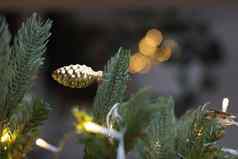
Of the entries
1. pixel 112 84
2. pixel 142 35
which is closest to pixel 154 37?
pixel 142 35

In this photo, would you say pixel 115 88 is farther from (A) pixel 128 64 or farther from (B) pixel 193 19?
(B) pixel 193 19

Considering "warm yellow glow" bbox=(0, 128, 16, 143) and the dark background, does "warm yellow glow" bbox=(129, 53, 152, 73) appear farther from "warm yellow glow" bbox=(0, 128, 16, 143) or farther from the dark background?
"warm yellow glow" bbox=(0, 128, 16, 143)

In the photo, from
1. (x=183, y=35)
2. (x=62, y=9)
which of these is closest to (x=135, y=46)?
(x=183, y=35)

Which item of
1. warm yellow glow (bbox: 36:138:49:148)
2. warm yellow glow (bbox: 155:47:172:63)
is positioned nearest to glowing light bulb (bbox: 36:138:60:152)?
warm yellow glow (bbox: 36:138:49:148)

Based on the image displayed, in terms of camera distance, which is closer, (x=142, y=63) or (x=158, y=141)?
(x=158, y=141)

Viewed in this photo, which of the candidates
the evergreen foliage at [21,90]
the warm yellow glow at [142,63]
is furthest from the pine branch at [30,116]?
the warm yellow glow at [142,63]

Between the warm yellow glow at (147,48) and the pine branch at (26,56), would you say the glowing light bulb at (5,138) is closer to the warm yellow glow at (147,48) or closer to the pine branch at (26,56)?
the pine branch at (26,56)

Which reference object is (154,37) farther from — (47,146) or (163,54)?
(47,146)
